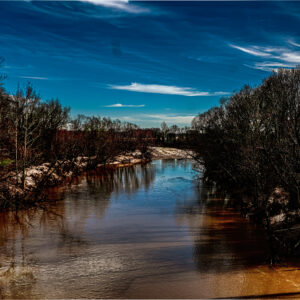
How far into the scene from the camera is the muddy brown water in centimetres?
1124

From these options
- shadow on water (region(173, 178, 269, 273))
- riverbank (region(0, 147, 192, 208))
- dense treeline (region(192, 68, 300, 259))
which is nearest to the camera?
shadow on water (region(173, 178, 269, 273))

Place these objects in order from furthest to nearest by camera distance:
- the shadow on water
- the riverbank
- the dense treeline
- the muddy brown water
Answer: the riverbank → the dense treeline → the shadow on water → the muddy brown water

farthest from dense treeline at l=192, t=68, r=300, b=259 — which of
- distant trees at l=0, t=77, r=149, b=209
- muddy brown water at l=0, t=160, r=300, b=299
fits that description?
distant trees at l=0, t=77, r=149, b=209

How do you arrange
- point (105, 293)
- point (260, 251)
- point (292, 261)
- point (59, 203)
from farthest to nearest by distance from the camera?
point (59, 203) → point (260, 251) → point (292, 261) → point (105, 293)

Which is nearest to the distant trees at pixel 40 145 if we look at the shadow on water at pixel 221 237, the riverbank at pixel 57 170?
the riverbank at pixel 57 170

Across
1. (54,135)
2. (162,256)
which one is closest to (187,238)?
(162,256)

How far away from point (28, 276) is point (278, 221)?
12902 millimetres

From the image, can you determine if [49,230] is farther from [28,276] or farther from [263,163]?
[263,163]

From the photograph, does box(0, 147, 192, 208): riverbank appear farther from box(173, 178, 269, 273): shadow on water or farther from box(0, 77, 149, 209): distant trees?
box(173, 178, 269, 273): shadow on water

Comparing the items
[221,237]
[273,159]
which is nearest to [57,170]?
[221,237]

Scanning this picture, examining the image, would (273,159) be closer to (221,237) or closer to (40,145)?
(221,237)

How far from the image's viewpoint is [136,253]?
14.6m

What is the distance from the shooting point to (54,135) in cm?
4591

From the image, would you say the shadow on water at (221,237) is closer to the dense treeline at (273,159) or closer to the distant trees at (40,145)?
the dense treeline at (273,159)
